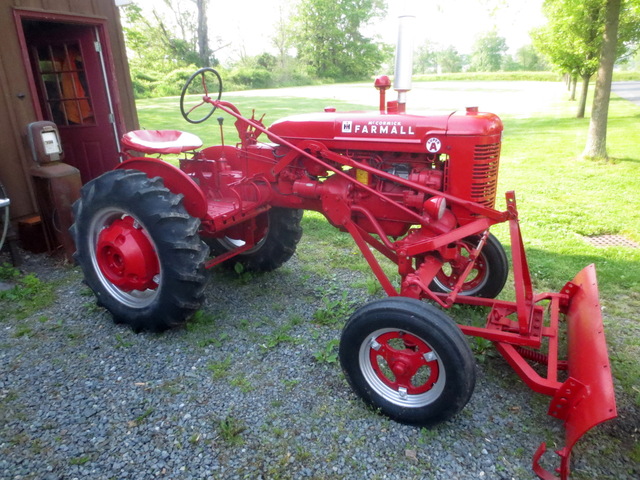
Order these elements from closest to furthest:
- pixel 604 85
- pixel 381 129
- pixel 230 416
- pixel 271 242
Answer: pixel 230 416 < pixel 381 129 < pixel 271 242 < pixel 604 85

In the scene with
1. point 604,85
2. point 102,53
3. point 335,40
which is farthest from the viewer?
point 335,40

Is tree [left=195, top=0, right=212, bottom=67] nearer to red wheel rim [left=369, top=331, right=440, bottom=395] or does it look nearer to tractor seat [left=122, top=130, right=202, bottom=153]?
tractor seat [left=122, top=130, right=202, bottom=153]

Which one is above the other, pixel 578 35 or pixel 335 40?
pixel 335 40

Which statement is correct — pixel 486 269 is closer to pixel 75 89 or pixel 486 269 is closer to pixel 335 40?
pixel 75 89

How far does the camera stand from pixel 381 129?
2.88 meters

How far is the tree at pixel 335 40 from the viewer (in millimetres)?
45469

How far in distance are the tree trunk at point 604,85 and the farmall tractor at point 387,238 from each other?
664 centimetres

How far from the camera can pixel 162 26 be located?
1500 inches

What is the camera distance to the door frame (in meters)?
Result: 4.66

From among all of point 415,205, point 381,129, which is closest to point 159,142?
point 381,129

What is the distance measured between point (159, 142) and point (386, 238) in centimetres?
204

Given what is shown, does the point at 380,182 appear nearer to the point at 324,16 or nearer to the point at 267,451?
the point at 267,451

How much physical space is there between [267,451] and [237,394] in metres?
0.50

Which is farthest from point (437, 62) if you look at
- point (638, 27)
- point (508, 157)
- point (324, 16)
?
point (508, 157)
